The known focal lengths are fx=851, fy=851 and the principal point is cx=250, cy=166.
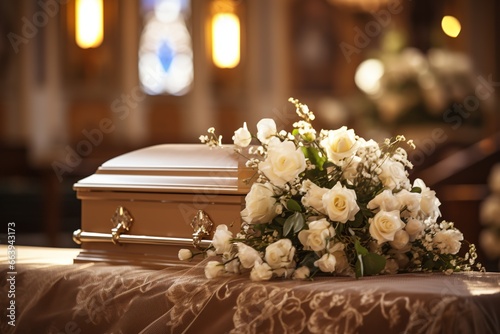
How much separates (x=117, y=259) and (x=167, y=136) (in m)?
9.95

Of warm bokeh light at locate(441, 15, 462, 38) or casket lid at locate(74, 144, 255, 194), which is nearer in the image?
casket lid at locate(74, 144, 255, 194)

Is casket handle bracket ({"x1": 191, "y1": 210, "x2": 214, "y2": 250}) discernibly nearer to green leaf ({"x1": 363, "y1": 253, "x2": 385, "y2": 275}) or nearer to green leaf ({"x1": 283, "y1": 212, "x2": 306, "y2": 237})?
green leaf ({"x1": 283, "y1": 212, "x2": 306, "y2": 237})

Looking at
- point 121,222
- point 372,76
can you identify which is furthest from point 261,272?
point 372,76

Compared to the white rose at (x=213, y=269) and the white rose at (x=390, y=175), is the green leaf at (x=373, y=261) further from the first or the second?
the white rose at (x=213, y=269)

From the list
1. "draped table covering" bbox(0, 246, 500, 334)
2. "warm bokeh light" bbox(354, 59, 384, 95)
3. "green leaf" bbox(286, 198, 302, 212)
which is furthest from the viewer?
"warm bokeh light" bbox(354, 59, 384, 95)

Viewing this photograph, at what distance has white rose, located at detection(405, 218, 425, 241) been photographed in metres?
2.20

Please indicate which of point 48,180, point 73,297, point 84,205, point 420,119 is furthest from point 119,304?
point 48,180

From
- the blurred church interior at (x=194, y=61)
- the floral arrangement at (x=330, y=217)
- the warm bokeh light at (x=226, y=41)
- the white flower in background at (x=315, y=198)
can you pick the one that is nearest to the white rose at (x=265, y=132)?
the floral arrangement at (x=330, y=217)

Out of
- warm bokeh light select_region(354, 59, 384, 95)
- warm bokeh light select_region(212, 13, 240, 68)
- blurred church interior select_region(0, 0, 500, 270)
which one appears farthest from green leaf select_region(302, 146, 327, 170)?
A: warm bokeh light select_region(212, 13, 240, 68)

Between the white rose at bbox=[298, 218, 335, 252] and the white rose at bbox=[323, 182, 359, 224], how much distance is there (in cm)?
3

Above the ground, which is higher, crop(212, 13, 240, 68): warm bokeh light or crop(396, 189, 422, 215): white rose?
crop(212, 13, 240, 68): warm bokeh light

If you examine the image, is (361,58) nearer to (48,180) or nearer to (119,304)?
(48,180)

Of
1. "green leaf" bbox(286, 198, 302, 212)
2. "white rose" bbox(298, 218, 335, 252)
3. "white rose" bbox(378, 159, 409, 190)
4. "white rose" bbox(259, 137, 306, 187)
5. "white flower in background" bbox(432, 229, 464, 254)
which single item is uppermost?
"white rose" bbox(259, 137, 306, 187)

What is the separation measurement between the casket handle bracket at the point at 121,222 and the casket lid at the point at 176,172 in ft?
0.25
